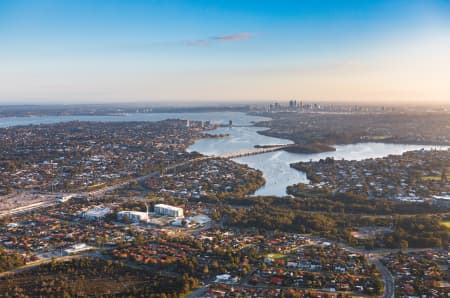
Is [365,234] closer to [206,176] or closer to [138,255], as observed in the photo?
[138,255]

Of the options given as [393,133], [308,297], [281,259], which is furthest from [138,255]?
[393,133]

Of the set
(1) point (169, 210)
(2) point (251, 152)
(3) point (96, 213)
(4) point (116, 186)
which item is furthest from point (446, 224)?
(2) point (251, 152)

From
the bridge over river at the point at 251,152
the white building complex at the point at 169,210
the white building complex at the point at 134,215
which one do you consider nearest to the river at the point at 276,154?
the bridge over river at the point at 251,152

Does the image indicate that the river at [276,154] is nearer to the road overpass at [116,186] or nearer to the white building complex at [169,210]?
the road overpass at [116,186]

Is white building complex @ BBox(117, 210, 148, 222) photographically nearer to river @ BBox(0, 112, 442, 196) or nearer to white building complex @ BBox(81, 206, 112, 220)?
white building complex @ BBox(81, 206, 112, 220)

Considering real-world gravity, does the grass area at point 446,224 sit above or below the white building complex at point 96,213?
below

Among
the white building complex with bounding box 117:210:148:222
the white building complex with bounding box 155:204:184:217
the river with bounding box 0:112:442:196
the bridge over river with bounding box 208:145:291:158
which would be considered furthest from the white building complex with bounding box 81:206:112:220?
the bridge over river with bounding box 208:145:291:158

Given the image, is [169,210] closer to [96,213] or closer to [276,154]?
[96,213]
